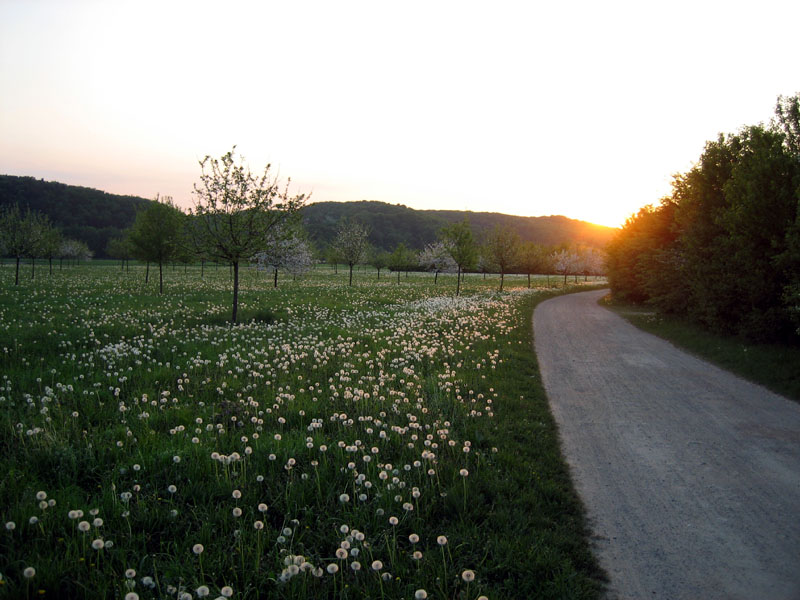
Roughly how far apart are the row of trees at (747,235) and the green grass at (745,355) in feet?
2.16

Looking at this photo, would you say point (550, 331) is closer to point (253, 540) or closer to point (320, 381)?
point (320, 381)

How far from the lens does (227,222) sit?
16109mm

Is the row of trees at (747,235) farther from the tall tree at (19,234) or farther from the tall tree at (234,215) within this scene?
the tall tree at (19,234)

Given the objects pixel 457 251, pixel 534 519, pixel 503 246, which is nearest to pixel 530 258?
pixel 503 246

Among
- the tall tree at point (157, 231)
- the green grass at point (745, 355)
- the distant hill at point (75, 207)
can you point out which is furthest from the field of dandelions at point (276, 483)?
the distant hill at point (75, 207)

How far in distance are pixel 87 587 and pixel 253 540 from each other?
121 centimetres

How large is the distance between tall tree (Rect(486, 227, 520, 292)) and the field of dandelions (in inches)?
1354

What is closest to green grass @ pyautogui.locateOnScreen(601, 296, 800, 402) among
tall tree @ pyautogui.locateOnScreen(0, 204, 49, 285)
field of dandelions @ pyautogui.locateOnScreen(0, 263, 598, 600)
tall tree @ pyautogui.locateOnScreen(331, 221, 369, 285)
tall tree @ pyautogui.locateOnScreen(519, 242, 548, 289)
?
field of dandelions @ pyautogui.locateOnScreen(0, 263, 598, 600)

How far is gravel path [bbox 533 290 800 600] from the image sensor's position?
3971 mm

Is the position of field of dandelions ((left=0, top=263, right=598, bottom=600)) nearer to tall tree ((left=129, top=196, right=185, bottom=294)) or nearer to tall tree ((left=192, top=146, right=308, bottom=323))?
tall tree ((left=192, top=146, right=308, bottom=323))

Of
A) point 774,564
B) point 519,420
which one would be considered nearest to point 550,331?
point 519,420

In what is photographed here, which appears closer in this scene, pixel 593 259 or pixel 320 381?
pixel 320 381

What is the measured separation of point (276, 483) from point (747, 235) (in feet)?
54.1

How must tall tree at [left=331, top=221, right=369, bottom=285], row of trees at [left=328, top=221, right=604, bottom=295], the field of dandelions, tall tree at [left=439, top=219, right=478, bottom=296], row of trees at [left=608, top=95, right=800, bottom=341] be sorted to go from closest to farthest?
the field of dandelions, row of trees at [left=608, top=95, right=800, bottom=341], tall tree at [left=439, top=219, right=478, bottom=296], row of trees at [left=328, top=221, right=604, bottom=295], tall tree at [left=331, top=221, right=369, bottom=285]
